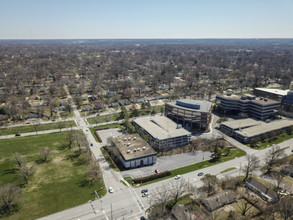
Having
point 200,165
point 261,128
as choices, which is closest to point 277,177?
point 200,165

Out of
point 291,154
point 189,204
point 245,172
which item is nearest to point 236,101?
point 291,154

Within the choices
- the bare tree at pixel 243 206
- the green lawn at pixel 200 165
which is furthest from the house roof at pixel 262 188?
the green lawn at pixel 200 165

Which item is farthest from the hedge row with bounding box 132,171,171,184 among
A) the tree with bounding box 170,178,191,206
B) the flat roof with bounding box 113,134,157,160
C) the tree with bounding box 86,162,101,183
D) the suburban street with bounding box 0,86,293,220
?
the tree with bounding box 86,162,101,183

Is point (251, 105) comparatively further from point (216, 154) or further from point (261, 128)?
point (216, 154)

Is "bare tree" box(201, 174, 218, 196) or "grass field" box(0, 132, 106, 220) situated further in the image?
"bare tree" box(201, 174, 218, 196)

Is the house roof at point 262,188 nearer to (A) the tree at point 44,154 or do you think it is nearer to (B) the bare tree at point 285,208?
(B) the bare tree at point 285,208

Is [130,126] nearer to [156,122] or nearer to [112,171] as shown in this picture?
[156,122]

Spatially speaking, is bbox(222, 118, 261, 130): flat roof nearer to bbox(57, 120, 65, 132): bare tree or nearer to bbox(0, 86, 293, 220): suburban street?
→ bbox(0, 86, 293, 220): suburban street
